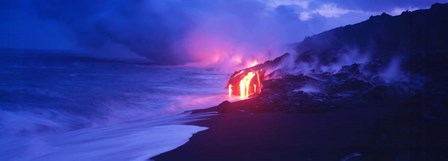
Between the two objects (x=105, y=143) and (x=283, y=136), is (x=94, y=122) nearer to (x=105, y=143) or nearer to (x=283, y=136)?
(x=105, y=143)

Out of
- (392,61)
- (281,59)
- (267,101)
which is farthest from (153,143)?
(281,59)

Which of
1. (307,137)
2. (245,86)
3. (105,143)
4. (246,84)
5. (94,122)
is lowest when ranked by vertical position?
(307,137)

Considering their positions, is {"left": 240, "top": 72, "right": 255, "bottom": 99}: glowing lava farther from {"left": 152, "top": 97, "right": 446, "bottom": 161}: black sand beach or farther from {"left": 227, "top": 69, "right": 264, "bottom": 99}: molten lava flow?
{"left": 152, "top": 97, "right": 446, "bottom": 161}: black sand beach

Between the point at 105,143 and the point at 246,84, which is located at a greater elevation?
the point at 246,84

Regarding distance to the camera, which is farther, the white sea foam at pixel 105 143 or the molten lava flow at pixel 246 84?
the molten lava flow at pixel 246 84

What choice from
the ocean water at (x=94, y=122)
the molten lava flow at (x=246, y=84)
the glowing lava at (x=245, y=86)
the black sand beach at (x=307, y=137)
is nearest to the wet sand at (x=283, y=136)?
the black sand beach at (x=307, y=137)

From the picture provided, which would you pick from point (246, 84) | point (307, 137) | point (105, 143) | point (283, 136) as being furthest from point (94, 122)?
point (307, 137)

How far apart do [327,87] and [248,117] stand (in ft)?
18.3

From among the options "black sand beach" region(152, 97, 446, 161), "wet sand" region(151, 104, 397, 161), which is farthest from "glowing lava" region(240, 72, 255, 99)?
"black sand beach" region(152, 97, 446, 161)

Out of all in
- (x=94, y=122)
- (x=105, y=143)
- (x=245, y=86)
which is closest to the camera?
(x=105, y=143)

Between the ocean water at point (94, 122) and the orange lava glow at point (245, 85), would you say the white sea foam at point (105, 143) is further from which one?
the orange lava glow at point (245, 85)

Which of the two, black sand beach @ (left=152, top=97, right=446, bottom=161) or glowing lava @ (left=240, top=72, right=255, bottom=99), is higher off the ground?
glowing lava @ (left=240, top=72, right=255, bottom=99)

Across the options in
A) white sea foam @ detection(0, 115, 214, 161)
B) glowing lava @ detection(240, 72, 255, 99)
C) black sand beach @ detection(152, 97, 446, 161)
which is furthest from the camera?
glowing lava @ detection(240, 72, 255, 99)

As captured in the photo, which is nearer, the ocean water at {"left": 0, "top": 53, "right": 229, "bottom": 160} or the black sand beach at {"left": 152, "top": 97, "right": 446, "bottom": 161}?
the black sand beach at {"left": 152, "top": 97, "right": 446, "bottom": 161}
